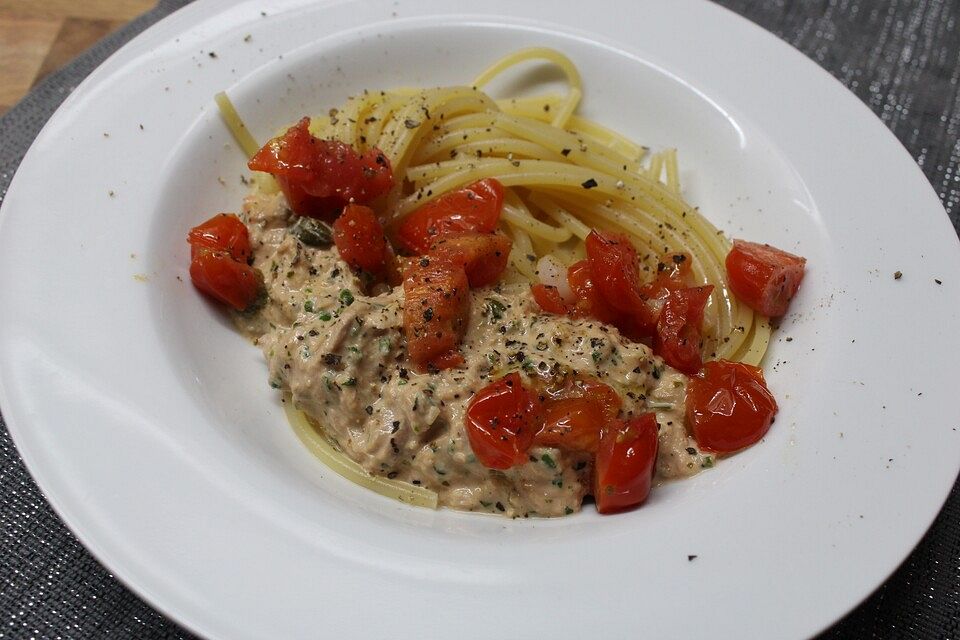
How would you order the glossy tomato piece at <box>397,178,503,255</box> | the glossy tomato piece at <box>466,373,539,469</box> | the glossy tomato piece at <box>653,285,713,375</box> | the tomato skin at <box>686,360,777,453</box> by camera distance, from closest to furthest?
1. the glossy tomato piece at <box>466,373,539,469</box>
2. the tomato skin at <box>686,360,777,453</box>
3. the glossy tomato piece at <box>653,285,713,375</box>
4. the glossy tomato piece at <box>397,178,503,255</box>

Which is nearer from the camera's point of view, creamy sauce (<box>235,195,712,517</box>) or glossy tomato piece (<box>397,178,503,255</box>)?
creamy sauce (<box>235,195,712,517</box>)

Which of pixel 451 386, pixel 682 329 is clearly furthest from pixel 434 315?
pixel 682 329

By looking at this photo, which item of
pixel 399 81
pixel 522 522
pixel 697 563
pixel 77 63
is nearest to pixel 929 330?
pixel 697 563

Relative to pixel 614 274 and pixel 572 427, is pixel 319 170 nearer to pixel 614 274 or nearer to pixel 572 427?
pixel 614 274

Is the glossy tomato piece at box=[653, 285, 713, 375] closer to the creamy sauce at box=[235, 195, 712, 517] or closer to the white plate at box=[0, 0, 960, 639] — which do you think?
the creamy sauce at box=[235, 195, 712, 517]

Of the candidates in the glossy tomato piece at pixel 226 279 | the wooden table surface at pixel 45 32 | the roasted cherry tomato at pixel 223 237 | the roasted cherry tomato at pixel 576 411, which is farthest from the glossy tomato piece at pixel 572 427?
the wooden table surface at pixel 45 32

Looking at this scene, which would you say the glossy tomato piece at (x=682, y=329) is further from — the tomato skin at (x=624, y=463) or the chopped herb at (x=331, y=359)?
the chopped herb at (x=331, y=359)

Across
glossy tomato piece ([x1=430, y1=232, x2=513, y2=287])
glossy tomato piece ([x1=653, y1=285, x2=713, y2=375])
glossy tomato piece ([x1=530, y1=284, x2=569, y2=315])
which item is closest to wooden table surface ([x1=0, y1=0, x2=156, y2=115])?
glossy tomato piece ([x1=430, y1=232, x2=513, y2=287])
